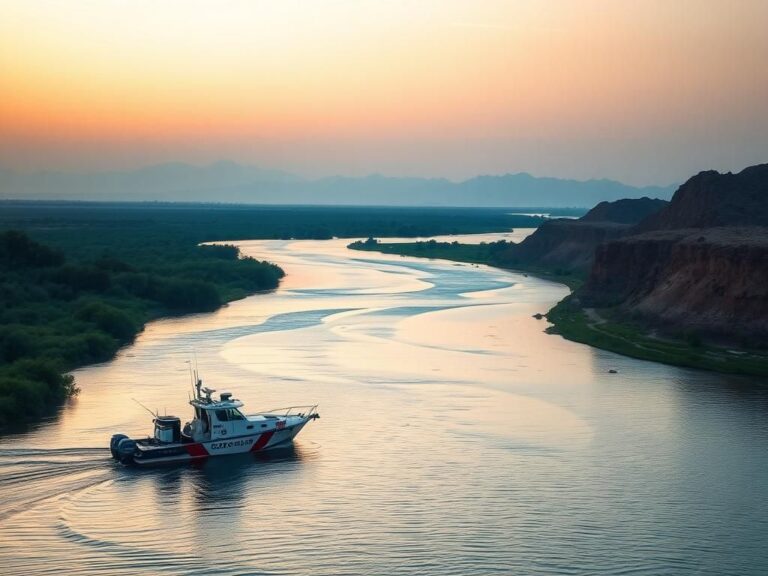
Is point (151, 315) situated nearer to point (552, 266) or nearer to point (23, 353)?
point (23, 353)

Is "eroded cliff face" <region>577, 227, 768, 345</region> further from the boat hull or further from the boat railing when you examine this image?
the boat hull

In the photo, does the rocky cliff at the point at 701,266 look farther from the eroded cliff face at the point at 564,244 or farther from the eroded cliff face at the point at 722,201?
the eroded cliff face at the point at 564,244

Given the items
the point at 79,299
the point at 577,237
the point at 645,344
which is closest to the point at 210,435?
the point at 645,344

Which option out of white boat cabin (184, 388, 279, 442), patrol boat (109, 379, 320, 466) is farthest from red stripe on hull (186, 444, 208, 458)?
white boat cabin (184, 388, 279, 442)

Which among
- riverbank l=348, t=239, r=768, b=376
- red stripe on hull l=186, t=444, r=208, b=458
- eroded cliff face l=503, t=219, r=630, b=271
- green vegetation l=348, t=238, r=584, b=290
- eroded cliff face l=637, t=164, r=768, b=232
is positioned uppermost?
eroded cliff face l=637, t=164, r=768, b=232

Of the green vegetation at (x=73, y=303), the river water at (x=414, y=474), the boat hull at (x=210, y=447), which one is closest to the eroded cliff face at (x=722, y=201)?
the river water at (x=414, y=474)

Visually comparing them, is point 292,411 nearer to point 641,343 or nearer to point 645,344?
point 645,344

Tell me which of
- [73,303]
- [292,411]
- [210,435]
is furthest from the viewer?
[73,303]
